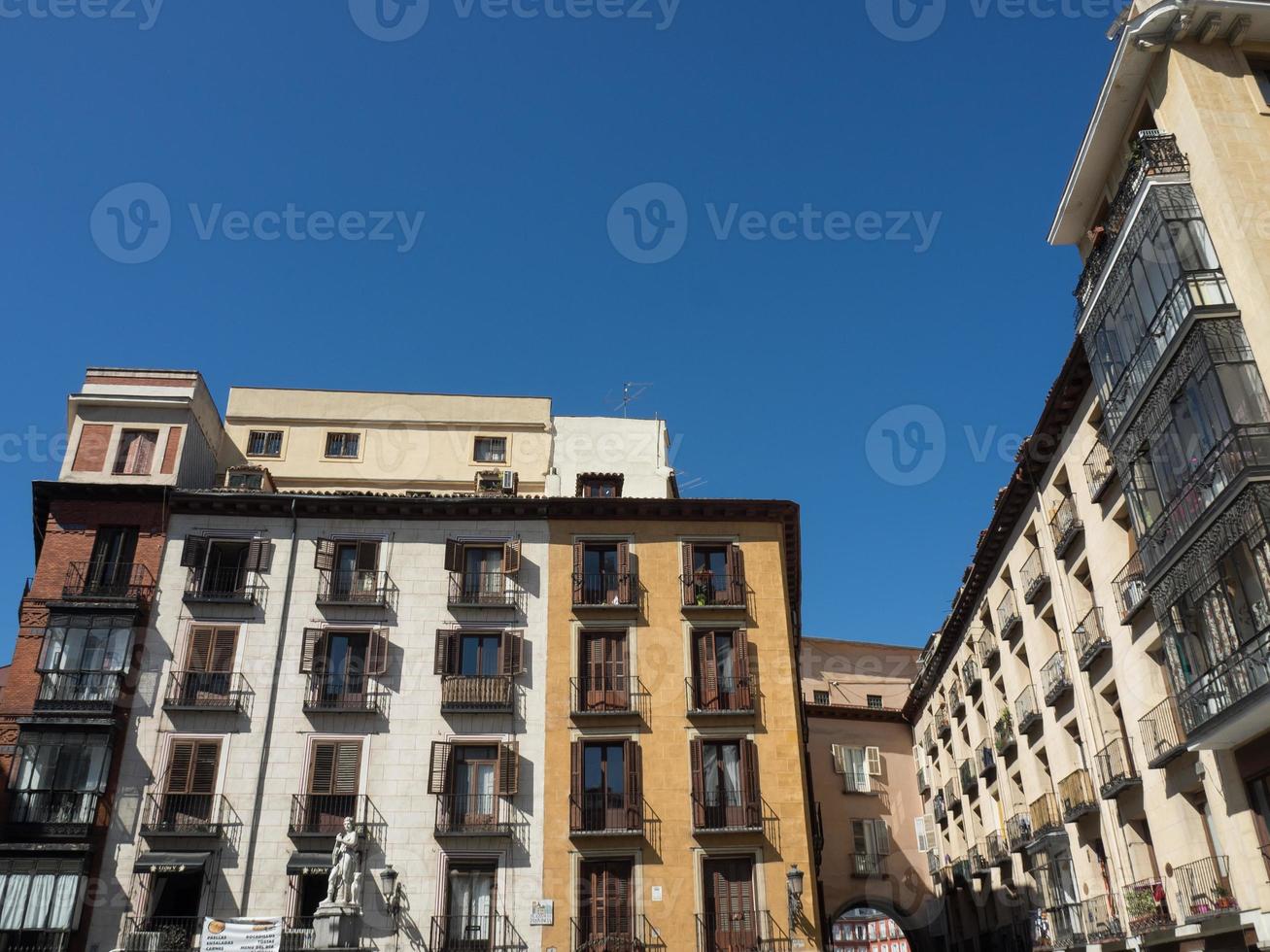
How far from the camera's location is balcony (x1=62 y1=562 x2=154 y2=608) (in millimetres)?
33938

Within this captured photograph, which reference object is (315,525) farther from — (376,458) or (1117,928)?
(1117,928)

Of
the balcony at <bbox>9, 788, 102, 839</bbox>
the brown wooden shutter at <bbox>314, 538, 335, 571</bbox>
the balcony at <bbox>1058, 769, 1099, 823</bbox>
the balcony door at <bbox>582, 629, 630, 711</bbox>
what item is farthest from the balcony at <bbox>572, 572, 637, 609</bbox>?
→ the balcony at <bbox>9, 788, 102, 839</bbox>

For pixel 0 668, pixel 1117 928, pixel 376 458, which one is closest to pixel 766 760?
pixel 1117 928

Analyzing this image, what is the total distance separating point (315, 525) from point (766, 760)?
16505 mm

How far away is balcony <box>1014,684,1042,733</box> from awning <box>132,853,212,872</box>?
2537 cm

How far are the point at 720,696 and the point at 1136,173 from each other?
18.6m

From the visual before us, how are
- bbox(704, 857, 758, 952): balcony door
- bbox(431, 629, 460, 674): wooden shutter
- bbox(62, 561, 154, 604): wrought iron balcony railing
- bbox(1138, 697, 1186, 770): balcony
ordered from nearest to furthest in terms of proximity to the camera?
bbox(1138, 697, 1186, 770): balcony < bbox(704, 857, 758, 952): balcony door < bbox(431, 629, 460, 674): wooden shutter < bbox(62, 561, 154, 604): wrought iron balcony railing

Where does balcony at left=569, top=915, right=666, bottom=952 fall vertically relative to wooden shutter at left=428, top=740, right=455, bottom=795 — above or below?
below

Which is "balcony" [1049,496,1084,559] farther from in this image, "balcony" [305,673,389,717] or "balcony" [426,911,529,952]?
"balcony" [305,673,389,717]

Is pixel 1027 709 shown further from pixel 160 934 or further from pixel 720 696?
pixel 160 934

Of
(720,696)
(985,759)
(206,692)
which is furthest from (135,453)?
(985,759)

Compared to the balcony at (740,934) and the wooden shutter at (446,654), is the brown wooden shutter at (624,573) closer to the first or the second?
the wooden shutter at (446,654)

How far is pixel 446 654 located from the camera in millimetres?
34000

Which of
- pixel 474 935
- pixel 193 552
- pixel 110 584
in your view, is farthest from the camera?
pixel 193 552
